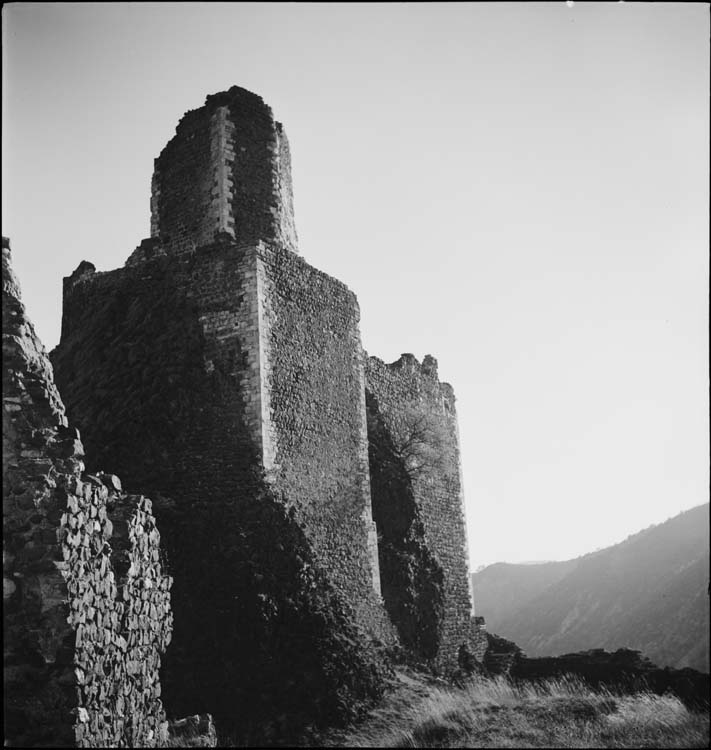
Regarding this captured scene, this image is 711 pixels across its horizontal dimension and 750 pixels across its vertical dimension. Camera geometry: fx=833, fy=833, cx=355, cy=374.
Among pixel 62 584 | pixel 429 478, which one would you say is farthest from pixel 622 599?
pixel 62 584

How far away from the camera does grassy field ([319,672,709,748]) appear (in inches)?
367

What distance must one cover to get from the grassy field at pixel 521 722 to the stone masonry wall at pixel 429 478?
12.8ft

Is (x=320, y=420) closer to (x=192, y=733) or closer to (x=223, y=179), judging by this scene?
(x=223, y=179)

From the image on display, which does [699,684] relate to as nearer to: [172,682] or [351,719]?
[351,719]

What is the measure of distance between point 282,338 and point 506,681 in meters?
8.07

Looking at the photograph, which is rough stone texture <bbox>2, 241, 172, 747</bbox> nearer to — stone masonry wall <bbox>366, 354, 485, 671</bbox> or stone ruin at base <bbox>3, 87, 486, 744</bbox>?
stone ruin at base <bbox>3, 87, 486, 744</bbox>

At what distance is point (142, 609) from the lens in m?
9.12

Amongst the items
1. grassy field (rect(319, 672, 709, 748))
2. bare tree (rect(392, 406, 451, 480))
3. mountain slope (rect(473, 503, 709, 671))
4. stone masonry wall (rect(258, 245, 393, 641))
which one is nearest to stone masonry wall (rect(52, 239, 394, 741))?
stone masonry wall (rect(258, 245, 393, 641))

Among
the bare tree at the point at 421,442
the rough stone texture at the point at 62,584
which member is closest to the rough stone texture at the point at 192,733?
Answer: the rough stone texture at the point at 62,584

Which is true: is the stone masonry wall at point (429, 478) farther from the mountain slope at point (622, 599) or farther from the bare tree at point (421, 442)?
the mountain slope at point (622, 599)

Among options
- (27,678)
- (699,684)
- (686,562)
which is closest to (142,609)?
(27,678)

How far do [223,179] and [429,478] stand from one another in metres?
7.83

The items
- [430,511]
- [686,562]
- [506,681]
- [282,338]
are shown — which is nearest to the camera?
[282,338]

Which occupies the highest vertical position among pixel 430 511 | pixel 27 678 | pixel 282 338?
pixel 282 338
